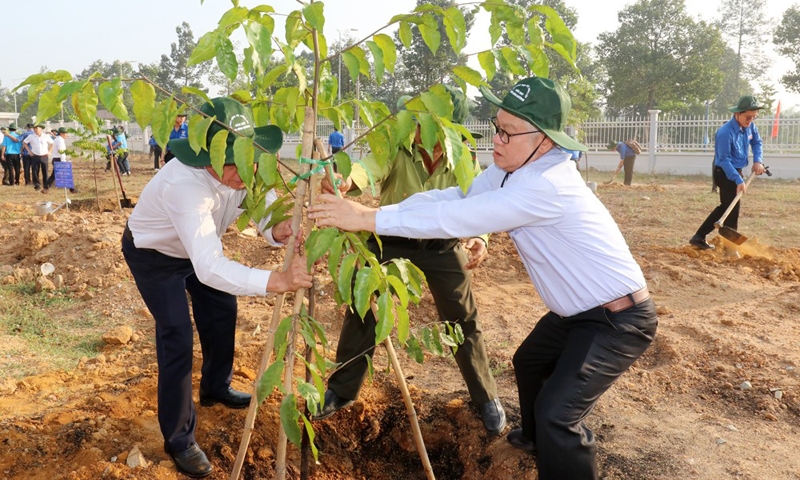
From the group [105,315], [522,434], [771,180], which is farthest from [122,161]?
[522,434]

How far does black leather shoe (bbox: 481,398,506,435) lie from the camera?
3479 millimetres

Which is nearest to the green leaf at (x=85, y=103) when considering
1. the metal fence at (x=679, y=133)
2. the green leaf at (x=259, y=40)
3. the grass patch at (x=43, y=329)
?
the green leaf at (x=259, y=40)

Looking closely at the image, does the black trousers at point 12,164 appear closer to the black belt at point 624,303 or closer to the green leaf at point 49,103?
the green leaf at point 49,103

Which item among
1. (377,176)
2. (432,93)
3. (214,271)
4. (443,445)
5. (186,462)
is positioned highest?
(432,93)

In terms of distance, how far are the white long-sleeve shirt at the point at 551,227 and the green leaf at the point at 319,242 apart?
242 mm

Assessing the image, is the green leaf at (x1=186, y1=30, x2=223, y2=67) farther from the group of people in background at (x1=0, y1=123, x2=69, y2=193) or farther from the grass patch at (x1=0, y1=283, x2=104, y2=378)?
the group of people in background at (x1=0, y1=123, x2=69, y2=193)

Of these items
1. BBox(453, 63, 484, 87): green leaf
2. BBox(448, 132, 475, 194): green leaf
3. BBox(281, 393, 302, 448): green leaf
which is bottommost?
BBox(281, 393, 302, 448): green leaf

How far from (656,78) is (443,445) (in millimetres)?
37032

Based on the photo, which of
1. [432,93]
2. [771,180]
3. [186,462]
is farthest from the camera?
[771,180]

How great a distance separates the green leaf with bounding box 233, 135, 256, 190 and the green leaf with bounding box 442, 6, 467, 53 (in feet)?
2.34

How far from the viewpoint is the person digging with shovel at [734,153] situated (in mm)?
7719

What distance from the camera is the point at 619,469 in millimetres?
3121

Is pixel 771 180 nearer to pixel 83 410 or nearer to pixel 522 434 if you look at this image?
pixel 522 434

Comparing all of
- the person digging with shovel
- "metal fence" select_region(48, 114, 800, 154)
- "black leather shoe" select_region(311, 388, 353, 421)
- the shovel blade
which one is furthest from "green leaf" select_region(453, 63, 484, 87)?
"metal fence" select_region(48, 114, 800, 154)
